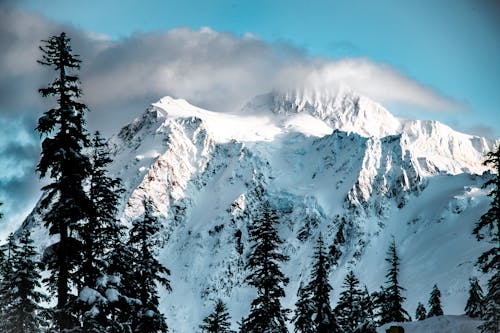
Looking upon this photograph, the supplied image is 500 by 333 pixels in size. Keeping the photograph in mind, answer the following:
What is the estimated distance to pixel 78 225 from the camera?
2339 centimetres

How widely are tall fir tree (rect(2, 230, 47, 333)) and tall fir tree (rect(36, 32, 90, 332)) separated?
13196 millimetres

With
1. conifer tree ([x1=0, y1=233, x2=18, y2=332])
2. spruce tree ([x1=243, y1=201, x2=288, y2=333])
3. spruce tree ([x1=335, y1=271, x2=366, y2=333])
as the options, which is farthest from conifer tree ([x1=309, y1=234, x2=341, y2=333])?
conifer tree ([x1=0, y1=233, x2=18, y2=332])

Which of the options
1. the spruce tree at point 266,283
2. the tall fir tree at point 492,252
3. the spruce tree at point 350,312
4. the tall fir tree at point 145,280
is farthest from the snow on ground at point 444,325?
the tall fir tree at point 145,280

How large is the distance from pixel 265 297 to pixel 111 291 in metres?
12.0

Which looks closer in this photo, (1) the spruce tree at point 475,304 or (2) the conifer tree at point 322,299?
(2) the conifer tree at point 322,299

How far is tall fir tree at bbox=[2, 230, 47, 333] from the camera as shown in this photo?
3531cm

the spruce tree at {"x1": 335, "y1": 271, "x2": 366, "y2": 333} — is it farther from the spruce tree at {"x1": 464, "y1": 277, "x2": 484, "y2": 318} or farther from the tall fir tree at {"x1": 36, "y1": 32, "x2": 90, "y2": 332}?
the tall fir tree at {"x1": 36, "y1": 32, "x2": 90, "y2": 332}

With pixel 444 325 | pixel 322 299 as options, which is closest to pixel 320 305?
pixel 322 299

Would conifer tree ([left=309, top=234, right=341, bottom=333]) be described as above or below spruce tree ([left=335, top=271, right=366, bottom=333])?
below

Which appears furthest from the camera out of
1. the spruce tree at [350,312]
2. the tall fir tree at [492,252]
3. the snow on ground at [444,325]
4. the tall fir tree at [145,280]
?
the spruce tree at [350,312]

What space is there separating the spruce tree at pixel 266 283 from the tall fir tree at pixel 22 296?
1227 centimetres

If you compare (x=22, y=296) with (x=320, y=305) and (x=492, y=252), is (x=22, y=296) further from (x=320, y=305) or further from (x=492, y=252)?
(x=492, y=252)

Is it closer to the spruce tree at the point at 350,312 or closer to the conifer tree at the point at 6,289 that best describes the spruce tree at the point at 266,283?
the conifer tree at the point at 6,289

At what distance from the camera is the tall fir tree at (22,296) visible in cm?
3531
